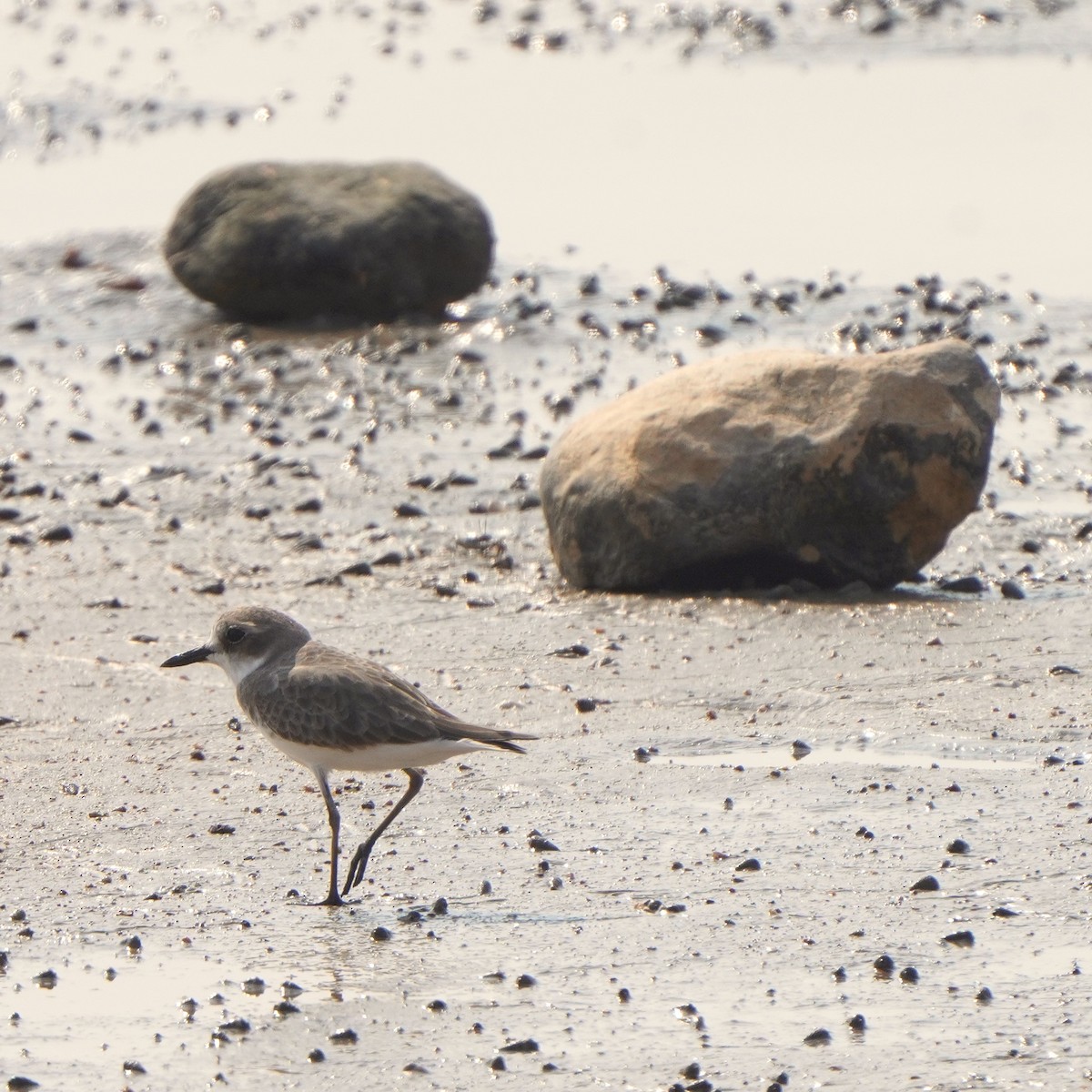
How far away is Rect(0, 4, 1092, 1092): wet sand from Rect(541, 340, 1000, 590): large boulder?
249 millimetres

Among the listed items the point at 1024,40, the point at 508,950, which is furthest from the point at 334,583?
the point at 1024,40

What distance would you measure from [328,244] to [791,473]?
6964 mm

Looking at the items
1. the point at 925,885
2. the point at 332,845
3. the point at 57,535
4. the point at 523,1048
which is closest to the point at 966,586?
the point at 925,885

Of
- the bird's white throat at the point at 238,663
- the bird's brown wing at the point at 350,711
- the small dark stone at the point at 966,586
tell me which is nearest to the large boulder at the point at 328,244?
the small dark stone at the point at 966,586

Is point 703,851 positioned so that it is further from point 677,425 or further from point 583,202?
point 583,202

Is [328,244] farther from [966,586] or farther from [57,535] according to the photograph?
Result: [966,586]

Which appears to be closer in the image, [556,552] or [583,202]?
[556,552]

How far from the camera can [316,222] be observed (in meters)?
16.0

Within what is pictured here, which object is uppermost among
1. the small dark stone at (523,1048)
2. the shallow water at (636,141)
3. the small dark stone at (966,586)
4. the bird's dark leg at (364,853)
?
the small dark stone at (523,1048)

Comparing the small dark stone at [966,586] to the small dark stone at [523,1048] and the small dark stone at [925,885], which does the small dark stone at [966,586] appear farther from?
the small dark stone at [523,1048]

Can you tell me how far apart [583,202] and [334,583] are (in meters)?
10.3

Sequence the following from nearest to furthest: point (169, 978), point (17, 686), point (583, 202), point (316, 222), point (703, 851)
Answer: point (169, 978), point (703, 851), point (17, 686), point (316, 222), point (583, 202)

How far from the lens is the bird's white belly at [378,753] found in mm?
6531

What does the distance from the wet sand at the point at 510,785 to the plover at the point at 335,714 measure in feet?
1.20
